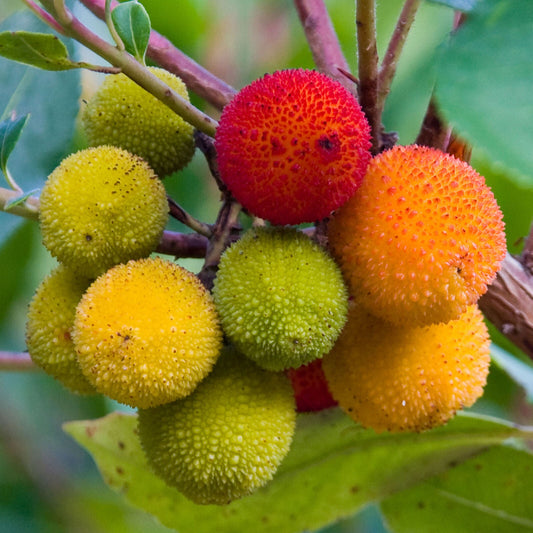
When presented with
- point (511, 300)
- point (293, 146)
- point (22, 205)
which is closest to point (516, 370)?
point (511, 300)

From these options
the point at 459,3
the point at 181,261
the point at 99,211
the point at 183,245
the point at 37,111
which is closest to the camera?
the point at 459,3

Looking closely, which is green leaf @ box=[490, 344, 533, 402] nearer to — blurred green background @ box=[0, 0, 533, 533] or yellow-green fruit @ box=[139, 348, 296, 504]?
blurred green background @ box=[0, 0, 533, 533]

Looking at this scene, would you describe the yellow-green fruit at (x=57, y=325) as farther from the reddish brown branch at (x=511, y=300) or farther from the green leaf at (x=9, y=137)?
the reddish brown branch at (x=511, y=300)

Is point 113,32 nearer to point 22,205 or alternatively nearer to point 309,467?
point 22,205

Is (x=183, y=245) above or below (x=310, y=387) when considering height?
above

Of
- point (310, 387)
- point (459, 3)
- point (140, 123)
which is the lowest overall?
point (310, 387)

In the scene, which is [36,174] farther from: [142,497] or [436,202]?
[436,202]

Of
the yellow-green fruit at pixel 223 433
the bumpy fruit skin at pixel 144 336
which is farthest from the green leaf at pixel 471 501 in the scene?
the bumpy fruit skin at pixel 144 336

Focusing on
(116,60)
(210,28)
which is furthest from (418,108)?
(116,60)
